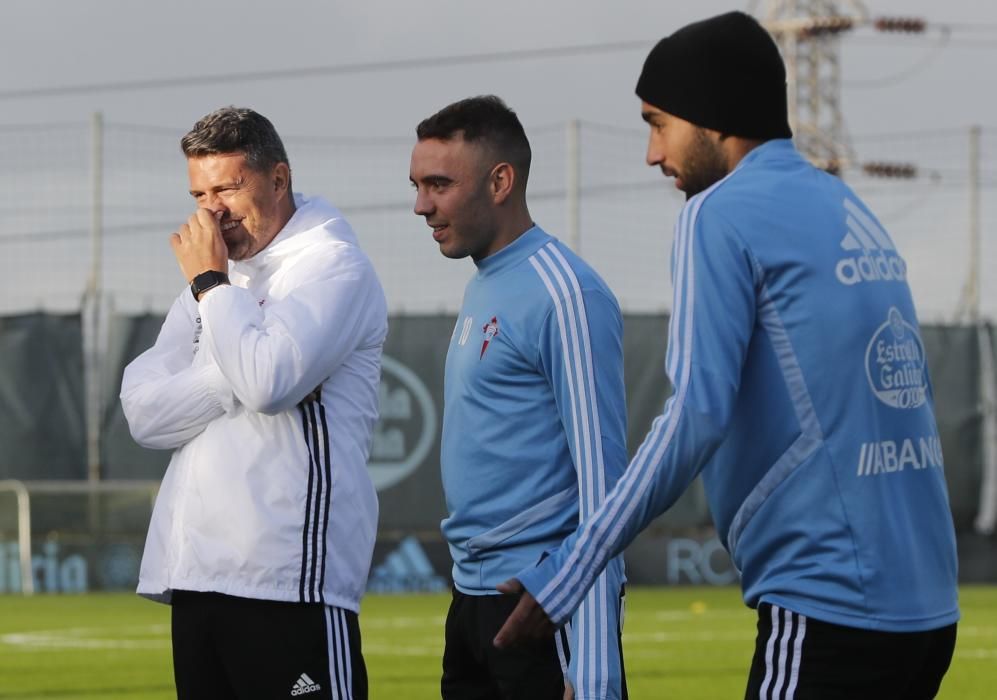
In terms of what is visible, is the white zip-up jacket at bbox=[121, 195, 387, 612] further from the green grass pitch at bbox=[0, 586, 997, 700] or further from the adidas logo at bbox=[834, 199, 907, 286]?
the green grass pitch at bbox=[0, 586, 997, 700]

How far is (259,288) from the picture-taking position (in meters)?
4.39

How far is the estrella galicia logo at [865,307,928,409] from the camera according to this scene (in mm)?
3279

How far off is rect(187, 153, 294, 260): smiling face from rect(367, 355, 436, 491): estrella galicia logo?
13370 mm

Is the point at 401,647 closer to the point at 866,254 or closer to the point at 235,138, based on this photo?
the point at 235,138

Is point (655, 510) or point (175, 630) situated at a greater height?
point (655, 510)

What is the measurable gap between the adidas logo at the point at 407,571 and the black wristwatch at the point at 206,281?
44.7 ft

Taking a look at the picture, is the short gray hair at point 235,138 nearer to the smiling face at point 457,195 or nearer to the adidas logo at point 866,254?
the smiling face at point 457,195

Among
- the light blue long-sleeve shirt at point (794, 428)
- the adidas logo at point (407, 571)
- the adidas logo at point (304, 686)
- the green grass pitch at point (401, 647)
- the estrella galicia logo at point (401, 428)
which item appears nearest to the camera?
the light blue long-sleeve shirt at point (794, 428)

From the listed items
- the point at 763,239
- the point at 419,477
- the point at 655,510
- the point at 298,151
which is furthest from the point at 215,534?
the point at 298,151

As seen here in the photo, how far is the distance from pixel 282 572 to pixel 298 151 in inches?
600

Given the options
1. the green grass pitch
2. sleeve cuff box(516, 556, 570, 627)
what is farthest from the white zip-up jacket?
the green grass pitch

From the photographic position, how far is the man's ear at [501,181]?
468 cm

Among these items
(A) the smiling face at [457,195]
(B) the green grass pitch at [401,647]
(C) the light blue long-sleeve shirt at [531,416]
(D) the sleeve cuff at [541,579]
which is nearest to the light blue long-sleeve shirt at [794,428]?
(D) the sleeve cuff at [541,579]

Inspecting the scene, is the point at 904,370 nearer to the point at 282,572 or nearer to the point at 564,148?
the point at 282,572
